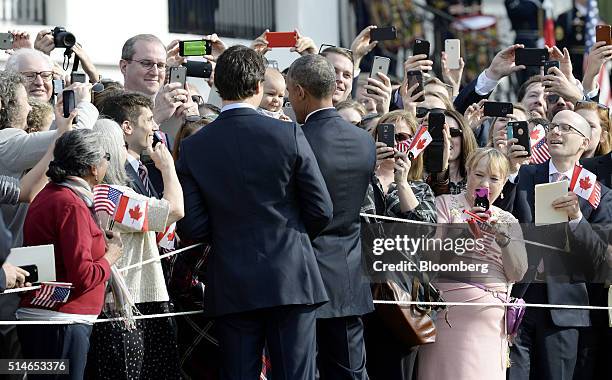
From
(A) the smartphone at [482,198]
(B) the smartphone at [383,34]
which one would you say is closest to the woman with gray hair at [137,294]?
(A) the smartphone at [482,198]

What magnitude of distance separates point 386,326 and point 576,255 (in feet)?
4.43

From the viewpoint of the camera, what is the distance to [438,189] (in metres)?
Answer: 8.38

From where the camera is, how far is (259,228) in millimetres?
6680

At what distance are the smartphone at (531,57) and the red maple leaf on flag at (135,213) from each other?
3.59 meters

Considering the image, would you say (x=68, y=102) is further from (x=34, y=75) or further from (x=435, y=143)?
(x=435, y=143)

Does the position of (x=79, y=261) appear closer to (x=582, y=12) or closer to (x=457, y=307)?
(x=457, y=307)

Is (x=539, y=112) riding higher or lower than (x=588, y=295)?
higher

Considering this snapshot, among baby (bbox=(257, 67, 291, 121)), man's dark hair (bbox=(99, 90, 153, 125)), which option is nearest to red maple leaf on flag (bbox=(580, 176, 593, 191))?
baby (bbox=(257, 67, 291, 121))

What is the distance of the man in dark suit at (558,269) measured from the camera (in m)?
8.33

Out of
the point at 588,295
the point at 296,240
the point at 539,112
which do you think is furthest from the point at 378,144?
the point at 539,112

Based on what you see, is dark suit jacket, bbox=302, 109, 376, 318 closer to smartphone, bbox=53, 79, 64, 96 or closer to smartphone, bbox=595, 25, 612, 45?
smartphone, bbox=53, 79, 64, 96

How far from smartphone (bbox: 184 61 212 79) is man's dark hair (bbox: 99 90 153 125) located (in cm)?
154

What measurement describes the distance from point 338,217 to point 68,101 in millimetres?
1419

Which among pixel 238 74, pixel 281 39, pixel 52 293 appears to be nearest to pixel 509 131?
pixel 281 39
